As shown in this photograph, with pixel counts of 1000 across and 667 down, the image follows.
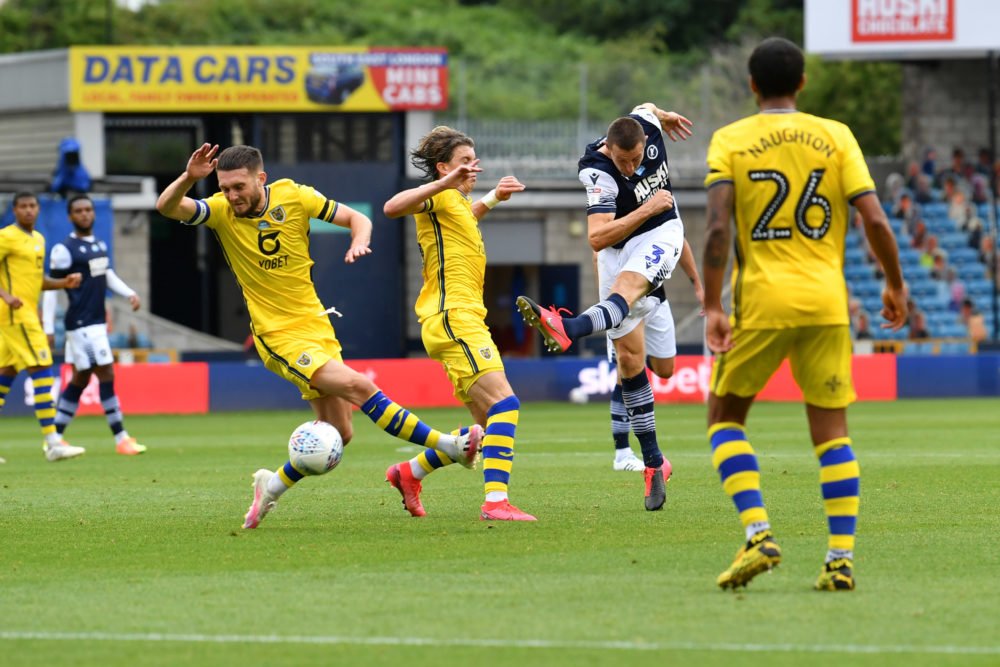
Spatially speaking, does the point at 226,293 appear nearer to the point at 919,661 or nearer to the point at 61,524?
the point at 61,524

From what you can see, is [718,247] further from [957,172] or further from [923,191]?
[957,172]

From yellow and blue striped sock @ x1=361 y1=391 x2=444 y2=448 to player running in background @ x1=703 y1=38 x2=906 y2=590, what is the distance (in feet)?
9.39

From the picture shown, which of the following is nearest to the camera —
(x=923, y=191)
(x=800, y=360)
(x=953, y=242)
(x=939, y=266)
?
(x=800, y=360)

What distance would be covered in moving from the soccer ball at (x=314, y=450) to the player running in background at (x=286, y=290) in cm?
11

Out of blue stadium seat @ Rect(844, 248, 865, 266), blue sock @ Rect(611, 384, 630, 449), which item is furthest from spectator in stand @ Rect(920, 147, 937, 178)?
blue sock @ Rect(611, 384, 630, 449)

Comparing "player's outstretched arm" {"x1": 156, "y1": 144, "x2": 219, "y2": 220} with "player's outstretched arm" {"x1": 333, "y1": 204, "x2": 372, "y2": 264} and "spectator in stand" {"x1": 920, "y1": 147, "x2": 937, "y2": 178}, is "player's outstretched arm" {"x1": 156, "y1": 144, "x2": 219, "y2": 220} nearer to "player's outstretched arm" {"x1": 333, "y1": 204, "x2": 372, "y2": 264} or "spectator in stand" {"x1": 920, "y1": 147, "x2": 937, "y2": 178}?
"player's outstretched arm" {"x1": 333, "y1": 204, "x2": 372, "y2": 264}

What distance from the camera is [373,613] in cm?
664

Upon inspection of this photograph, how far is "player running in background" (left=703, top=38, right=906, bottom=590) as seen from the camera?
22.6 feet

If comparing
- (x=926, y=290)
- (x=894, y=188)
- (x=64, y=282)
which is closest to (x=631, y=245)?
(x=64, y=282)

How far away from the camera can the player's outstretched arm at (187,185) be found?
29.8 feet

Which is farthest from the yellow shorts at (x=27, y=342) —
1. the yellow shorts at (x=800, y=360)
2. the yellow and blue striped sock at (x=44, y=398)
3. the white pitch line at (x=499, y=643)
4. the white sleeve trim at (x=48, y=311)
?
the yellow shorts at (x=800, y=360)

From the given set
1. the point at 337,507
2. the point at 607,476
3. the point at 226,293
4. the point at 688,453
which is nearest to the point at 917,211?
the point at 226,293

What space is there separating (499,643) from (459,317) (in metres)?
4.04

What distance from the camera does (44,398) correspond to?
16.5 m
